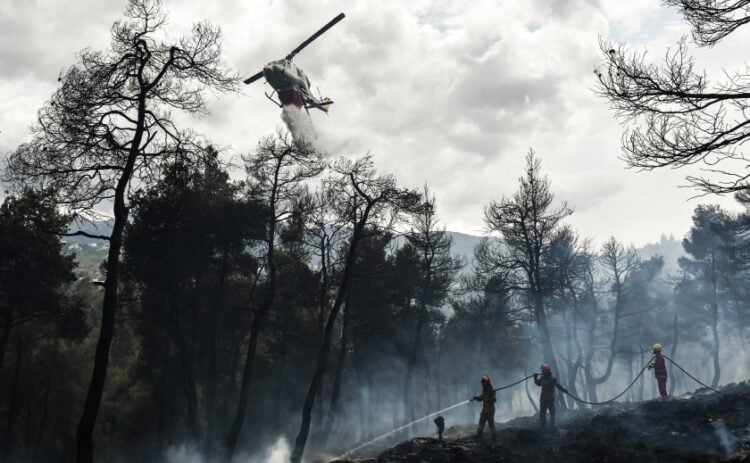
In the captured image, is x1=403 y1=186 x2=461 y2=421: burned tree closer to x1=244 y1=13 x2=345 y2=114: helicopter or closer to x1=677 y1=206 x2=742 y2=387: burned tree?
x1=244 y1=13 x2=345 y2=114: helicopter

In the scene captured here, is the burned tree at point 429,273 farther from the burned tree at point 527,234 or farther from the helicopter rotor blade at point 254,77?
the helicopter rotor blade at point 254,77

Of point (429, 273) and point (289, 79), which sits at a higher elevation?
point (289, 79)

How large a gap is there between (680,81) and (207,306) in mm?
20076

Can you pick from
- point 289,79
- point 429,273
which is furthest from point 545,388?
point 289,79

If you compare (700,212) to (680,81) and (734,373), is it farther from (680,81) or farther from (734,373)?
(680,81)

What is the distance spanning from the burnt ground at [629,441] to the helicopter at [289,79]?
2622 cm

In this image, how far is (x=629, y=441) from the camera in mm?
10984

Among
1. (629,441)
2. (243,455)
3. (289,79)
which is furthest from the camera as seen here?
(289,79)

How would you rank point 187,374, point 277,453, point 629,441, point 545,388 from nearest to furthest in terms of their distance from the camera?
point 629,441
point 545,388
point 187,374
point 277,453

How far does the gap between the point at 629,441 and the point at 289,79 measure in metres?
30.3

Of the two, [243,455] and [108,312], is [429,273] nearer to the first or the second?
[243,455]

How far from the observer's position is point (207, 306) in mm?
22672

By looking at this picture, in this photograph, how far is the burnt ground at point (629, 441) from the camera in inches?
384

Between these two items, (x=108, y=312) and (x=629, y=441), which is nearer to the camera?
(x=108, y=312)
